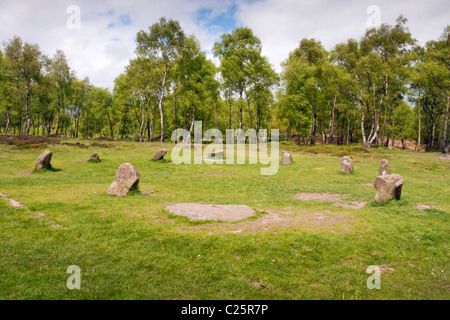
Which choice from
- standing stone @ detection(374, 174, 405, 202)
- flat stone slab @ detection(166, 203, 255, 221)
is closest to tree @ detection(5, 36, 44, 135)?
flat stone slab @ detection(166, 203, 255, 221)

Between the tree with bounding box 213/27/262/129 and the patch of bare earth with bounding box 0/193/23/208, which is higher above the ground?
the tree with bounding box 213/27/262/129

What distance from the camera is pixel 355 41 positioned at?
146 ft

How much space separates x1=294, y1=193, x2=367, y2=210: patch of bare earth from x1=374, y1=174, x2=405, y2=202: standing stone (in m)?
0.84

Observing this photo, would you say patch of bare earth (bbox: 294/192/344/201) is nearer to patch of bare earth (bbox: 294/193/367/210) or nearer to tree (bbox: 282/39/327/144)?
patch of bare earth (bbox: 294/193/367/210)

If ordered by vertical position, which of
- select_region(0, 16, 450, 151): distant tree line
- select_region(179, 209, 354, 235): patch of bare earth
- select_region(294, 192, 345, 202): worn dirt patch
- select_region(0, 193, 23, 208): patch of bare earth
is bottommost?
select_region(294, 192, 345, 202): worn dirt patch

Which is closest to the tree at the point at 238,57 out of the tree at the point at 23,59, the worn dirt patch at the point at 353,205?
the tree at the point at 23,59

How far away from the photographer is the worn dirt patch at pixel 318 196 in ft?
42.9

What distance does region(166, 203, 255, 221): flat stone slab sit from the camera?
29.4 feet

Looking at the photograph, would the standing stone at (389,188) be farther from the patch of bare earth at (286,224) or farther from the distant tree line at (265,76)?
the distant tree line at (265,76)

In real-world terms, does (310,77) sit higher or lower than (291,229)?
higher

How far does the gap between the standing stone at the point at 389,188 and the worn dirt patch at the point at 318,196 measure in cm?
201
